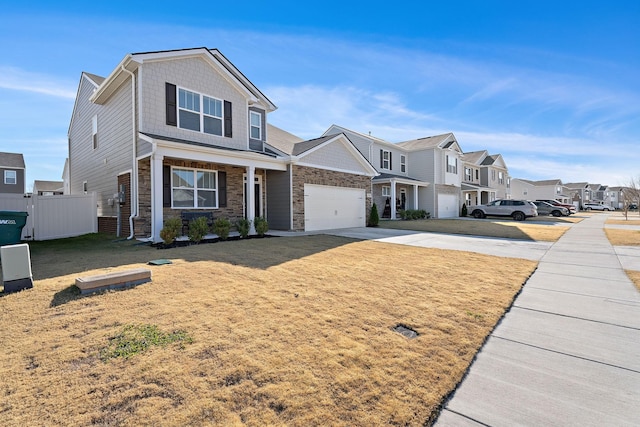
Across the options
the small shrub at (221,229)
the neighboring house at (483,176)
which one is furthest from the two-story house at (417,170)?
the small shrub at (221,229)

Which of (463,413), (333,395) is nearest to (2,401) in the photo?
(333,395)

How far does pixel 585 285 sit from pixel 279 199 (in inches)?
448

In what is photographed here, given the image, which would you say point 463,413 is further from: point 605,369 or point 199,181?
point 199,181

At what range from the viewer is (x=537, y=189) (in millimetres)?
57000

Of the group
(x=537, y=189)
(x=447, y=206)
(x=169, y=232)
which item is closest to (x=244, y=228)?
(x=169, y=232)

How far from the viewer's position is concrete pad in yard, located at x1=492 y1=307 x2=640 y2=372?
2.99 metres

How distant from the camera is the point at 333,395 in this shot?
90.7 inches

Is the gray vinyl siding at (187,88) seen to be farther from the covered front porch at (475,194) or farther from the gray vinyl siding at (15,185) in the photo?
the gray vinyl siding at (15,185)

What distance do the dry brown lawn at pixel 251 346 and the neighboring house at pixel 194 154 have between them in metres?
5.49

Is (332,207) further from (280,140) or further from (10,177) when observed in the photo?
(10,177)

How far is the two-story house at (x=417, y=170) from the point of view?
2417 centimetres

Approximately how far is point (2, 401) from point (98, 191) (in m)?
14.8

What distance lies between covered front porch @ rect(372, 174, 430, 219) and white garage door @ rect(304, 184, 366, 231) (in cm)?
599

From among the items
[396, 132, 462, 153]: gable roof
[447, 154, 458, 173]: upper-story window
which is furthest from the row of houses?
[447, 154, 458, 173]: upper-story window
